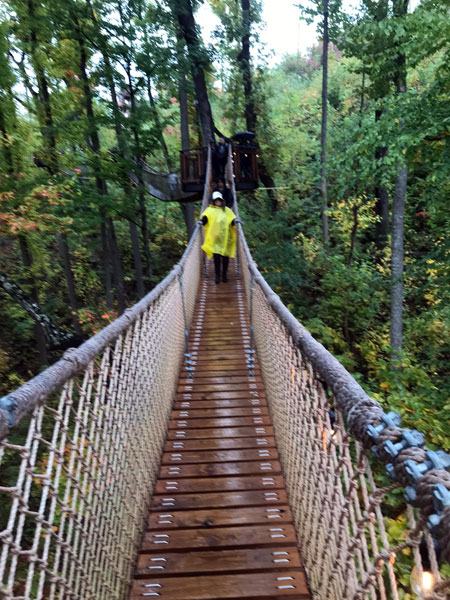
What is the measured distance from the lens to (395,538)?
228 cm

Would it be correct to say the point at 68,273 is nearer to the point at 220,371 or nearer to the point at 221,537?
the point at 220,371

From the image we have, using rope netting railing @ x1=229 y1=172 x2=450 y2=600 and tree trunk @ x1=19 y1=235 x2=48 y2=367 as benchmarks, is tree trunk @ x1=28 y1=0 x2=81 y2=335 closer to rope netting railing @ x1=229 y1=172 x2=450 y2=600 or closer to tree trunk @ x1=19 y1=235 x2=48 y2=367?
tree trunk @ x1=19 y1=235 x2=48 y2=367

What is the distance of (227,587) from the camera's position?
1.51m

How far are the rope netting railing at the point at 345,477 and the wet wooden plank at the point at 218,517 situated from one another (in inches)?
4.0

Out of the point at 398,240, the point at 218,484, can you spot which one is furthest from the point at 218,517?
the point at 398,240

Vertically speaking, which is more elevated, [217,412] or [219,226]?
[219,226]

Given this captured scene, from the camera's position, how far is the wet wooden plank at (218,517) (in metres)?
1.79

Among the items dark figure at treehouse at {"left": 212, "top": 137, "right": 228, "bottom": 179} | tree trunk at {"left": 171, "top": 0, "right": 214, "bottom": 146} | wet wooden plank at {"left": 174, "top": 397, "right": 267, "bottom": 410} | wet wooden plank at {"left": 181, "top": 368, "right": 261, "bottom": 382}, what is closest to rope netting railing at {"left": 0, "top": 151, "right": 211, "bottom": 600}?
wet wooden plank at {"left": 174, "top": 397, "right": 267, "bottom": 410}

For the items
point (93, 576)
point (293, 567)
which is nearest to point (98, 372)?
point (93, 576)

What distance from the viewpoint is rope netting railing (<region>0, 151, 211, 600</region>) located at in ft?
2.87

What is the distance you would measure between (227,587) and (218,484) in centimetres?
55

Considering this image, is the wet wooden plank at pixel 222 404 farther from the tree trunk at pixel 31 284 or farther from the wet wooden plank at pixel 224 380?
the tree trunk at pixel 31 284

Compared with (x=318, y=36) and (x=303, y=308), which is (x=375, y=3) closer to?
(x=318, y=36)

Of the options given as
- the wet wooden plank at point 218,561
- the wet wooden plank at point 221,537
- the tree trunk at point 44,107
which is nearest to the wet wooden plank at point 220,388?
the wet wooden plank at point 221,537
